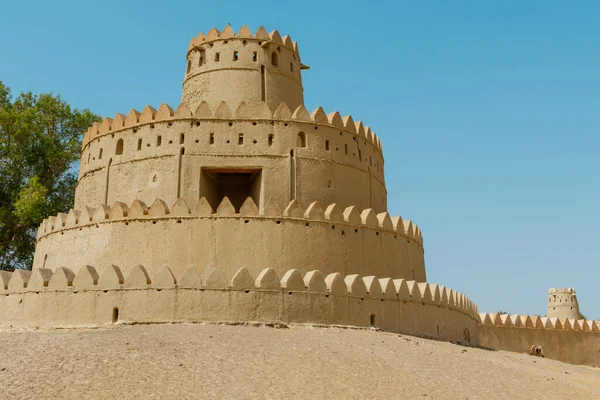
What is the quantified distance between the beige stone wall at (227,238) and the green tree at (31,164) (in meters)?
10.3

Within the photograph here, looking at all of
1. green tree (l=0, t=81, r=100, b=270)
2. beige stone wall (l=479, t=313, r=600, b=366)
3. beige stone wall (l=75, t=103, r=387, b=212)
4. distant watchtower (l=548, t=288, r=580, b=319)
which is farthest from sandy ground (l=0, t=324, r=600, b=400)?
distant watchtower (l=548, t=288, r=580, b=319)

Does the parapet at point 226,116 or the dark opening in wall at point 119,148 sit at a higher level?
the parapet at point 226,116

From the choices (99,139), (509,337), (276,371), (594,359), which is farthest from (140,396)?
(594,359)

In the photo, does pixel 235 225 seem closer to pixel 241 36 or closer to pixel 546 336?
pixel 241 36

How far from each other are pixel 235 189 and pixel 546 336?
16547 millimetres

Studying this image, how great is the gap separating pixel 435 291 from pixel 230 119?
25.5 feet

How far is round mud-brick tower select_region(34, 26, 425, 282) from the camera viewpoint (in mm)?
17484

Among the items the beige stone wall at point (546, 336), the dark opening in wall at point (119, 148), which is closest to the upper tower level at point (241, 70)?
the dark opening in wall at point (119, 148)

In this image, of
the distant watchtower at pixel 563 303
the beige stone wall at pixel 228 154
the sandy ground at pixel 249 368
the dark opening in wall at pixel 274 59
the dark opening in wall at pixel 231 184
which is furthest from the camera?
the distant watchtower at pixel 563 303

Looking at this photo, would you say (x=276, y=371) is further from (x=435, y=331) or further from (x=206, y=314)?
(x=435, y=331)

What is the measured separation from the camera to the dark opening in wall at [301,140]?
19.8 metres

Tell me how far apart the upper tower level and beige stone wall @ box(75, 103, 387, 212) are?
8.28ft

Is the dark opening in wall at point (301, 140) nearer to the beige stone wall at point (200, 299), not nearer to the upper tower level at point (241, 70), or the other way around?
the upper tower level at point (241, 70)

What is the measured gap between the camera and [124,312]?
49.7ft
